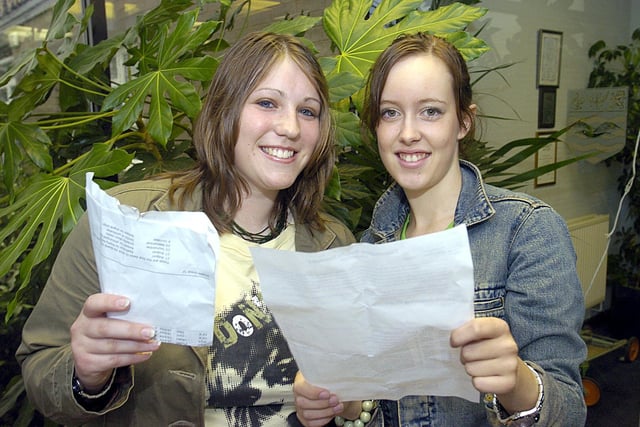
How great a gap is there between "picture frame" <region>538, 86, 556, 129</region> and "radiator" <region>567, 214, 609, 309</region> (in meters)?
0.51

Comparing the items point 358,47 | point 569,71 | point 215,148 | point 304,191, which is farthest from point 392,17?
point 569,71

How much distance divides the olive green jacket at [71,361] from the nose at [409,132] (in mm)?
495

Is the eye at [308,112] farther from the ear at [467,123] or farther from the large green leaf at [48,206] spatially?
the large green leaf at [48,206]

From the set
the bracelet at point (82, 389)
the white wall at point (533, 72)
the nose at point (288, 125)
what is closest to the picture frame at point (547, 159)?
the white wall at point (533, 72)

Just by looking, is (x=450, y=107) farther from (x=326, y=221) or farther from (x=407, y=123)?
(x=326, y=221)

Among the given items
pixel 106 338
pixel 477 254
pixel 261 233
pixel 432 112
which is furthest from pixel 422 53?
pixel 106 338

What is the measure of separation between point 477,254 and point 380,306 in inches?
15.6

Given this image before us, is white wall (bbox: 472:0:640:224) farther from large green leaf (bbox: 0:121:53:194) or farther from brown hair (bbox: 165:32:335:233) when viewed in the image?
large green leaf (bbox: 0:121:53:194)

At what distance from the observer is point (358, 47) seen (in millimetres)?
1664

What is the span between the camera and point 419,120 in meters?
1.05

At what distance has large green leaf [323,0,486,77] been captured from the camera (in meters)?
1.61

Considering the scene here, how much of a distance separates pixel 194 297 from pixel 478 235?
1.83 feet

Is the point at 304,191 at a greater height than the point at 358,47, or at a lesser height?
lesser

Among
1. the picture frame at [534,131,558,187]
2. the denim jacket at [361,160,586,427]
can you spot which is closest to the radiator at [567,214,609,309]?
the picture frame at [534,131,558,187]
